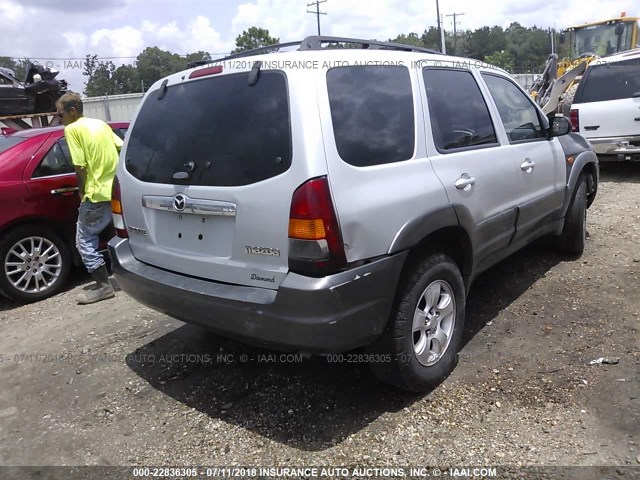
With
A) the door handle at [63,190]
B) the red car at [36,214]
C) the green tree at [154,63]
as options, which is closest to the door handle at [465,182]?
the red car at [36,214]

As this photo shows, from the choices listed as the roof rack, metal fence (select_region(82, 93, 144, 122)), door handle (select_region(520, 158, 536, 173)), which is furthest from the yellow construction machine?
metal fence (select_region(82, 93, 144, 122))

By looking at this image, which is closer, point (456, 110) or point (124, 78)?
point (456, 110)

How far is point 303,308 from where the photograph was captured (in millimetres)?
2439

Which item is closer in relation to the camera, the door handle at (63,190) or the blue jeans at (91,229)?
the blue jeans at (91,229)

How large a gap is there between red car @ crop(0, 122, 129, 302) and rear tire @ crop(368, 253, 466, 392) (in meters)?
3.58

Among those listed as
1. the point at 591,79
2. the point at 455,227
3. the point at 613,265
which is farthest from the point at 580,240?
the point at 591,79

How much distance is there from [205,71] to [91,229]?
8.49ft

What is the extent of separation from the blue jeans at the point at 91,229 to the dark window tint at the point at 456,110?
321 centimetres

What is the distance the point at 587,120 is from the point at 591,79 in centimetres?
90

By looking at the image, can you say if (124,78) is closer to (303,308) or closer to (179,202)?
(179,202)

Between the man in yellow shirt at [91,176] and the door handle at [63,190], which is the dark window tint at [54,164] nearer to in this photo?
the door handle at [63,190]

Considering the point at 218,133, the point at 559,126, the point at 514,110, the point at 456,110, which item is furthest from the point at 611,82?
the point at 218,133

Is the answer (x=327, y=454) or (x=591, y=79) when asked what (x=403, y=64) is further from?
(x=591, y=79)

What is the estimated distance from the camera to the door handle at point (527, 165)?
3918mm
